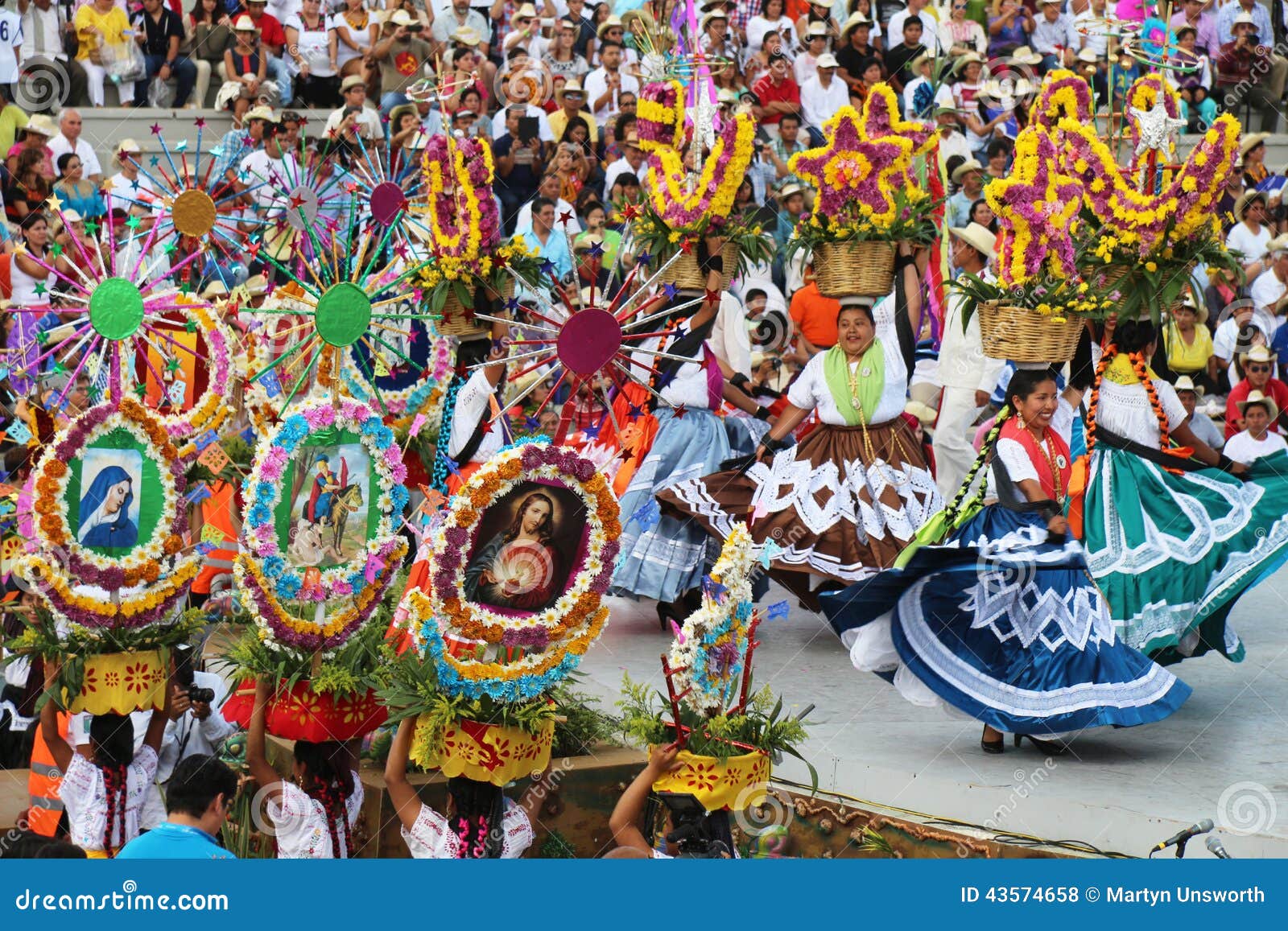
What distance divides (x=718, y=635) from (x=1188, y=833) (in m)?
1.58

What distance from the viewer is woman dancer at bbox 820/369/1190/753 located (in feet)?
24.4

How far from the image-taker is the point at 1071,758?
297 inches

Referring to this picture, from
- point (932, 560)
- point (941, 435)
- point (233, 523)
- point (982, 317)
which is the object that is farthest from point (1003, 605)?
point (233, 523)

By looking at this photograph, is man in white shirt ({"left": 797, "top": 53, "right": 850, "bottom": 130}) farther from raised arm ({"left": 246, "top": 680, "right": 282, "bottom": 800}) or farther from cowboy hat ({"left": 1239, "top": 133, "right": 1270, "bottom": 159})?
raised arm ({"left": 246, "top": 680, "right": 282, "bottom": 800})

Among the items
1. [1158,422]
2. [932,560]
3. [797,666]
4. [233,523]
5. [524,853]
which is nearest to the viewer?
[524,853]

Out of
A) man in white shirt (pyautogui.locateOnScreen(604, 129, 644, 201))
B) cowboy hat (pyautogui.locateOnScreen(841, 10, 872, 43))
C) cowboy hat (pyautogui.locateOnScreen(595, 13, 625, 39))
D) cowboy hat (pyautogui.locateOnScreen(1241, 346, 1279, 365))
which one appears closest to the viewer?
cowboy hat (pyautogui.locateOnScreen(1241, 346, 1279, 365))

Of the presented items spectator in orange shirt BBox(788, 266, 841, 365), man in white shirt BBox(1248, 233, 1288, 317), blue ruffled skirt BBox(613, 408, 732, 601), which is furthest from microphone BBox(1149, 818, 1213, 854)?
man in white shirt BBox(1248, 233, 1288, 317)

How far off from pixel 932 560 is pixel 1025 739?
0.84 meters

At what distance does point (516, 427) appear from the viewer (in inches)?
412

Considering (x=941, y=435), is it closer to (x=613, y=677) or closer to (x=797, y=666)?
(x=797, y=666)

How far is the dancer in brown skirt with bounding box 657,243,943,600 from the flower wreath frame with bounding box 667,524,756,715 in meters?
2.37

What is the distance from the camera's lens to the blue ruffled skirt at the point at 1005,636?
24.4 ft

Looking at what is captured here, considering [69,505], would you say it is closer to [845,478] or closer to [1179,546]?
[845,478]

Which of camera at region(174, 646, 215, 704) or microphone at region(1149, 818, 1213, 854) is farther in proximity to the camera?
camera at region(174, 646, 215, 704)
